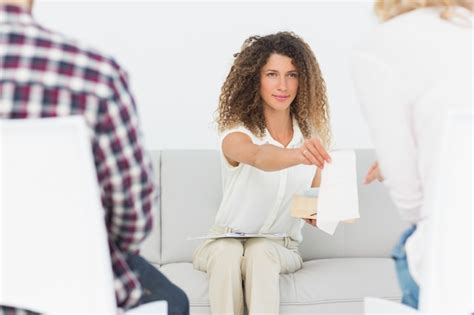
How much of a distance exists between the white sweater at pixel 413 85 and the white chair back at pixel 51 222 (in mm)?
566

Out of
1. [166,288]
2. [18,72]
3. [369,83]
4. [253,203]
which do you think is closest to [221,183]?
[253,203]

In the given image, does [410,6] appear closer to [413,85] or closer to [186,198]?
[413,85]

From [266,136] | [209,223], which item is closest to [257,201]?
[266,136]

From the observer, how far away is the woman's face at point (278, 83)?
2.75m

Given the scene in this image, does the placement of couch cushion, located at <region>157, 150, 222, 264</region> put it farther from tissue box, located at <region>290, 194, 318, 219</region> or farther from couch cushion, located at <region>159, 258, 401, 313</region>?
tissue box, located at <region>290, 194, 318, 219</region>

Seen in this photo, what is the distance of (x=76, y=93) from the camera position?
1.29 metres

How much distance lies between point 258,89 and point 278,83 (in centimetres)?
8

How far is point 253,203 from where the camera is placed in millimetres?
2768

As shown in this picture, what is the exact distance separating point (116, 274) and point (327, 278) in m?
1.30

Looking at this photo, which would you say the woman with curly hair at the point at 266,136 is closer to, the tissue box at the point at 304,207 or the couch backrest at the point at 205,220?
the tissue box at the point at 304,207

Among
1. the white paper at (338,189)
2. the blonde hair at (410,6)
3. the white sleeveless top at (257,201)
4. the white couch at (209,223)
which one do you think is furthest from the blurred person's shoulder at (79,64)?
the white couch at (209,223)

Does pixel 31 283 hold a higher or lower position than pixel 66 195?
lower

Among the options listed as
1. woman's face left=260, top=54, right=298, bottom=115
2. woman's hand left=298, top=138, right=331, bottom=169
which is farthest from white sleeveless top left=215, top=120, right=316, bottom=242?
woman's hand left=298, top=138, right=331, bottom=169

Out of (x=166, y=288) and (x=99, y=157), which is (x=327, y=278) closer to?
(x=166, y=288)
